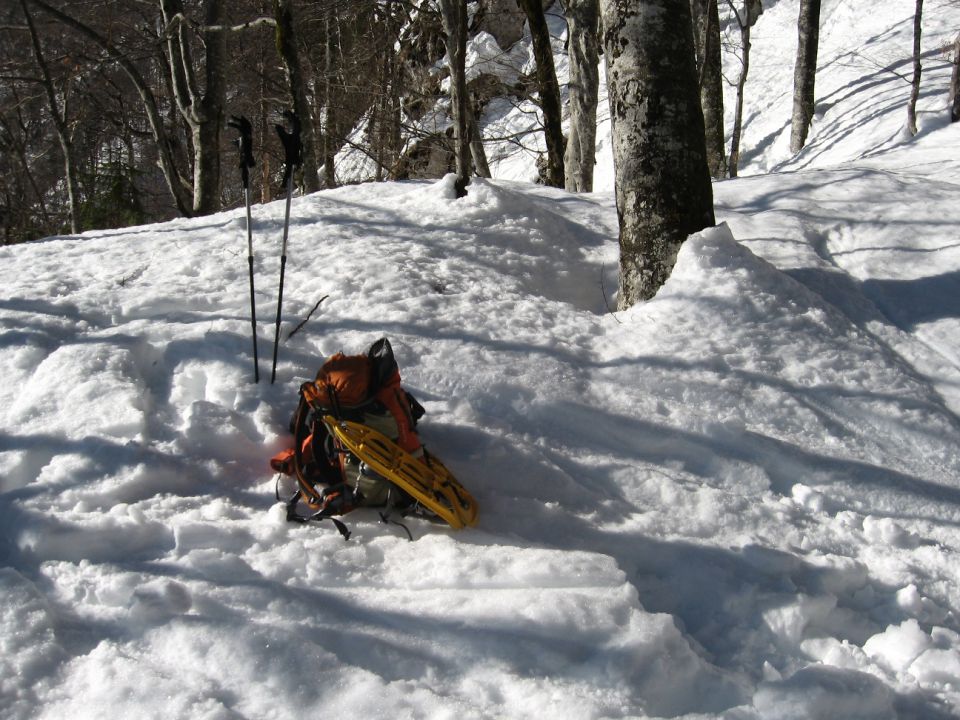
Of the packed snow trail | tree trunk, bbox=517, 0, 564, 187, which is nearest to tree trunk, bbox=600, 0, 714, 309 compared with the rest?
the packed snow trail

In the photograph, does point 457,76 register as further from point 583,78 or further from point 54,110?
point 54,110

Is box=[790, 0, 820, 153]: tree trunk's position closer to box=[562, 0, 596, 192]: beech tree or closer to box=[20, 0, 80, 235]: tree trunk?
box=[562, 0, 596, 192]: beech tree

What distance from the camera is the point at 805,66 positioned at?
14086mm

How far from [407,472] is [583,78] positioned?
28.0ft

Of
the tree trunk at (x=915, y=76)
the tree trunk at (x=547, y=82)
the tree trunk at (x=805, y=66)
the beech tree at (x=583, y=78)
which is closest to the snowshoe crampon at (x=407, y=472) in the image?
the beech tree at (x=583, y=78)

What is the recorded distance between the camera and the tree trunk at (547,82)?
38.7ft

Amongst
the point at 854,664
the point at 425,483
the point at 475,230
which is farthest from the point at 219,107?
the point at 854,664

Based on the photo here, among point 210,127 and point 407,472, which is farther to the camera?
point 210,127

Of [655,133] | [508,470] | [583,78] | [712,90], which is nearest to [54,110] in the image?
[583,78]

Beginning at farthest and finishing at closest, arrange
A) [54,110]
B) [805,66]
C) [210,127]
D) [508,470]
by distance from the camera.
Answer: [805,66]
[54,110]
[210,127]
[508,470]

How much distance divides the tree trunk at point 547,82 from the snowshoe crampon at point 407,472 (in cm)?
950

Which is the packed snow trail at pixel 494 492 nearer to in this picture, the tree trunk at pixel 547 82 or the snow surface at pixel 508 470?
the snow surface at pixel 508 470

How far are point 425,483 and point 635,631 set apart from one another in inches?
46.2

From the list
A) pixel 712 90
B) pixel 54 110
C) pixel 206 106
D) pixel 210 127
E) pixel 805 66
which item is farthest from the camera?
pixel 805 66
